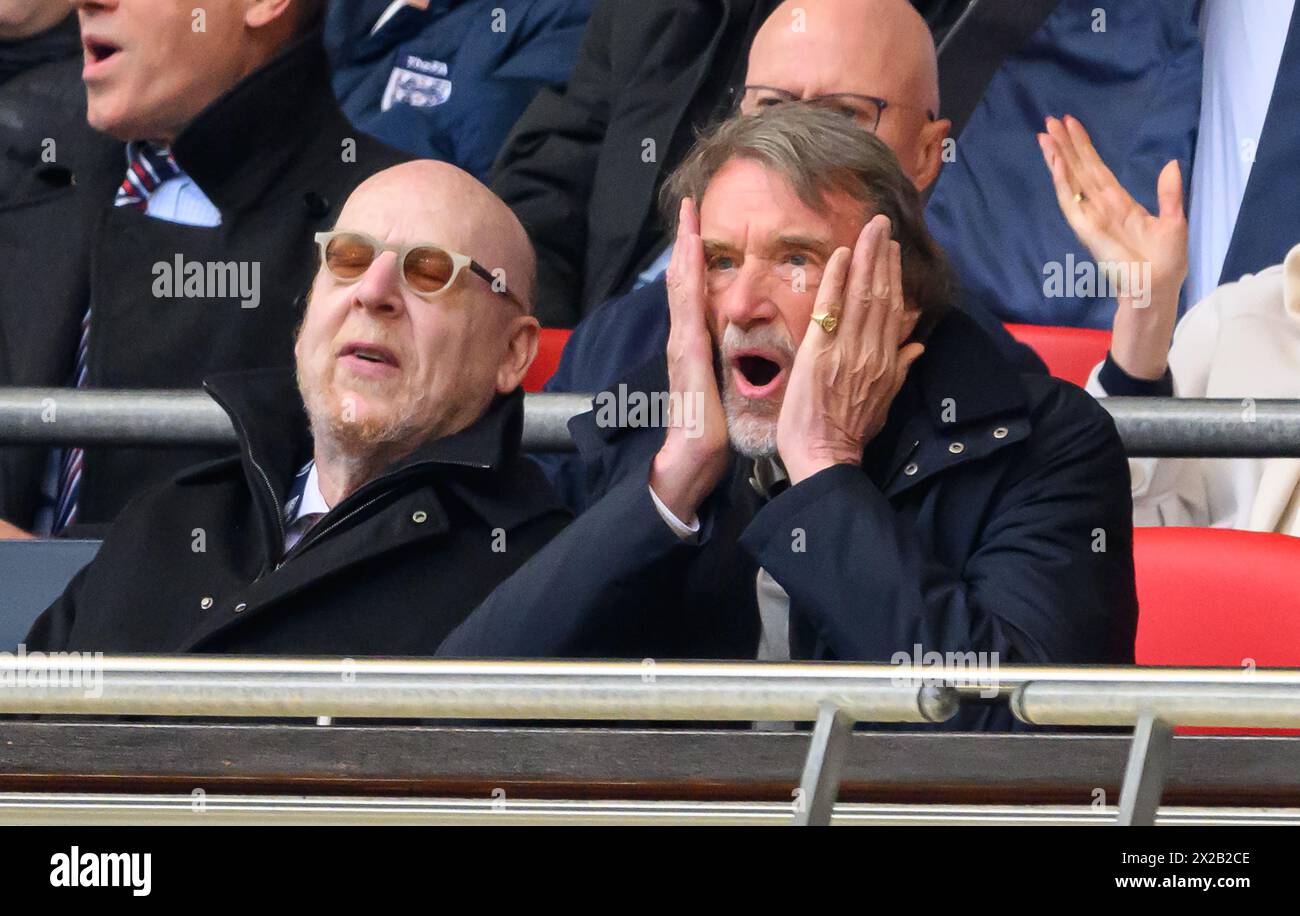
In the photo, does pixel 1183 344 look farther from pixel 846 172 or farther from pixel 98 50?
pixel 98 50

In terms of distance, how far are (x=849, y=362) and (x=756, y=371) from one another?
0.15 m

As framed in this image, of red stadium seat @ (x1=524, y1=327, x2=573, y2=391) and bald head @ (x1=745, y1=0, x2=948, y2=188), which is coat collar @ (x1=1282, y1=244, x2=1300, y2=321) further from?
red stadium seat @ (x1=524, y1=327, x2=573, y2=391)

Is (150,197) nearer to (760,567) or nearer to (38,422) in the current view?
(38,422)

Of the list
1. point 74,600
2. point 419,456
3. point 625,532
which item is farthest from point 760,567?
point 74,600

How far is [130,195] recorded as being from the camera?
2529 mm

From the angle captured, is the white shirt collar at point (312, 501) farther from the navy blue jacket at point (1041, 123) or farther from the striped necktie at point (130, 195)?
the navy blue jacket at point (1041, 123)

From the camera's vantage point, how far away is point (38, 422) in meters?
2.09

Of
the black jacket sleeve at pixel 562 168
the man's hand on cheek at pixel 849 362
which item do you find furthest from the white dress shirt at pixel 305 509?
the black jacket sleeve at pixel 562 168

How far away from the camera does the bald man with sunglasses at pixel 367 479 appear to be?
1854 mm

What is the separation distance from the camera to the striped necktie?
2.43 metres

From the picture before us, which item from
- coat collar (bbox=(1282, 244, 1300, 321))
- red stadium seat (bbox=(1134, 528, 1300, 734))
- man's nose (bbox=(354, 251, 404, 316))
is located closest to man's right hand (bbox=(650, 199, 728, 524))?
man's nose (bbox=(354, 251, 404, 316))

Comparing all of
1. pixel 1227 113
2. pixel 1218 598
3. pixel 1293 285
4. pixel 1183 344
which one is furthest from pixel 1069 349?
pixel 1218 598

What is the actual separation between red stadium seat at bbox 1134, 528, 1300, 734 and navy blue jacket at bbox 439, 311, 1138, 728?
17 centimetres

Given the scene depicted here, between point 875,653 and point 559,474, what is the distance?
27.8 inches
